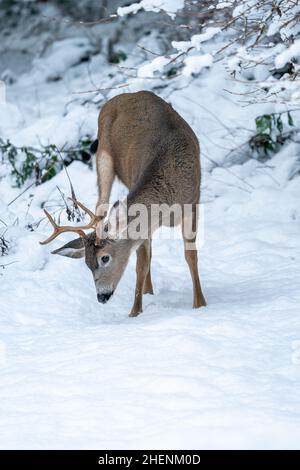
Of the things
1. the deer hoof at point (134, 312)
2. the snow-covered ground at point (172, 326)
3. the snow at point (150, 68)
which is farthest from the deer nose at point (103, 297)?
the snow at point (150, 68)

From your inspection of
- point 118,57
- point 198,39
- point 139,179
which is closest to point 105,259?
point 139,179

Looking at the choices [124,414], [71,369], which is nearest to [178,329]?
[71,369]

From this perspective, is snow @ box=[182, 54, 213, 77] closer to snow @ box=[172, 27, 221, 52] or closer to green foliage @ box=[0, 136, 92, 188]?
snow @ box=[172, 27, 221, 52]

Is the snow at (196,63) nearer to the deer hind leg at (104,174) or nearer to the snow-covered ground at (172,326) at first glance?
the snow-covered ground at (172,326)

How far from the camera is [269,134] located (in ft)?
31.4

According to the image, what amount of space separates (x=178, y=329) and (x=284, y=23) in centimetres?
188

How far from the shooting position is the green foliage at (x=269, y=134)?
30.9ft

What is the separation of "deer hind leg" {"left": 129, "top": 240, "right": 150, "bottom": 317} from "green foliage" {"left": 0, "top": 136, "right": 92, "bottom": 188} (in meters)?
2.85

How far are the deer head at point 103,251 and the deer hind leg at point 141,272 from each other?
0.26 m

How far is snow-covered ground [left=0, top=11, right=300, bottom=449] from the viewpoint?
446 centimetres

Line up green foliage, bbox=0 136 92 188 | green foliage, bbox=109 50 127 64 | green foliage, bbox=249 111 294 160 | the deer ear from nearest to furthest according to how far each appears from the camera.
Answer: the deer ear
green foliage, bbox=249 111 294 160
green foliage, bbox=0 136 92 188
green foliage, bbox=109 50 127 64

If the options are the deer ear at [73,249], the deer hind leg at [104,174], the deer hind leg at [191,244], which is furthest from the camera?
the deer hind leg at [104,174]

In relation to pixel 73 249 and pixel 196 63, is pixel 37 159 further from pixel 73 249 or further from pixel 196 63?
pixel 196 63

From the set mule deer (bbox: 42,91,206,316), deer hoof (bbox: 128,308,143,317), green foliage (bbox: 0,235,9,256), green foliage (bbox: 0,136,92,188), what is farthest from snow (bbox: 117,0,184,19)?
green foliage (bbox: 0,136,92,188)
